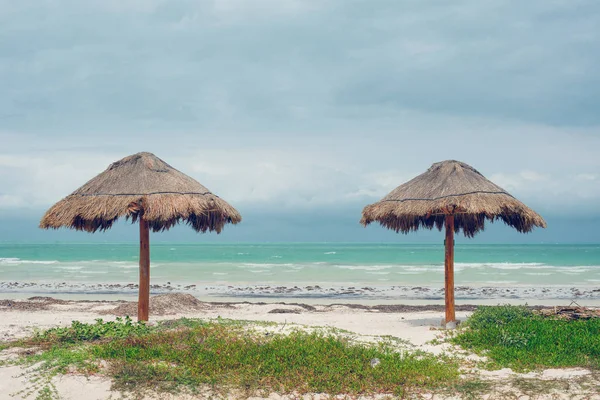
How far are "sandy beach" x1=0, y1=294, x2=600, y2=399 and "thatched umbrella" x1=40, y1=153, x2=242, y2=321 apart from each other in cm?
175

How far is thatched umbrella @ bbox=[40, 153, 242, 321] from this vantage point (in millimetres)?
9109

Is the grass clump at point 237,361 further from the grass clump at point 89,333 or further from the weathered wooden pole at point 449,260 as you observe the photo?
the weathered wooden pole at point 449,260

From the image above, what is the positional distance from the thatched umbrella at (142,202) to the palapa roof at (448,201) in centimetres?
307

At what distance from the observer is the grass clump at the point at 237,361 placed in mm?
6406

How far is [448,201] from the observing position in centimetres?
1035

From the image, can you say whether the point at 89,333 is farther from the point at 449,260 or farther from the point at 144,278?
the point at 449,260

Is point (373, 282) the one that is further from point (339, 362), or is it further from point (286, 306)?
point (339, 362)

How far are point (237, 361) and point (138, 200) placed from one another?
11.6 feet

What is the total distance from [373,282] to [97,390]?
21.6 meters

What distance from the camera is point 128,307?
47.4 ft

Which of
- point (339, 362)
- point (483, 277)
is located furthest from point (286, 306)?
point (483, 277)

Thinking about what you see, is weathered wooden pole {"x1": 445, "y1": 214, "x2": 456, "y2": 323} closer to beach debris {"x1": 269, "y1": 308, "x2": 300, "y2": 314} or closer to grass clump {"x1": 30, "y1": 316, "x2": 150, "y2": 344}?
beach debris {"x1": 269, "y1": 308, "x2": 300, "y2": 314}

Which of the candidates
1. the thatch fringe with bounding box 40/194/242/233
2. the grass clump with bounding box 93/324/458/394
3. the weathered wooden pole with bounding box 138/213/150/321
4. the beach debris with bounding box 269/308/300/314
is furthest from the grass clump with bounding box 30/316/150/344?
the beach debris with bounding box 269/308/300/314

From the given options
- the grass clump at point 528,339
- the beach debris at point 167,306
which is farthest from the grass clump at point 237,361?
the beach debris at point 167,306
